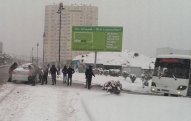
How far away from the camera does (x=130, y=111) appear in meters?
15.1

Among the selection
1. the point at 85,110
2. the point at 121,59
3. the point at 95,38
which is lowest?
the point at 85,110

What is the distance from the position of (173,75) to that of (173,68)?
1.65 feet

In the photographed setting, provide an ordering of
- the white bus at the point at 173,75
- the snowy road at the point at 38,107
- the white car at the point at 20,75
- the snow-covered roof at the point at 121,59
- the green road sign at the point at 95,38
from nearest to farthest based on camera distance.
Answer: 1. the snowy road at the point at 38,107
2. the white bus at the point at 173,75
3. the white car at the point at 20,75
4. the green road sign at the point at 95,38
5. the snow-covered roof at the point at 121,59

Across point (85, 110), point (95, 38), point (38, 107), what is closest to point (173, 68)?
point (85, 110)

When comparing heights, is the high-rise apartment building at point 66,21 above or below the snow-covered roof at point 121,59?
above

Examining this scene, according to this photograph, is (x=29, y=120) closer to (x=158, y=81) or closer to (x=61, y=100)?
(x=61, y=100)

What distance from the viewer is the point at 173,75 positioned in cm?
2803

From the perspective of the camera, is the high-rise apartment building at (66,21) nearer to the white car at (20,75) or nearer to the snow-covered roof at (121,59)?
the snow-covered roof at (121,59)

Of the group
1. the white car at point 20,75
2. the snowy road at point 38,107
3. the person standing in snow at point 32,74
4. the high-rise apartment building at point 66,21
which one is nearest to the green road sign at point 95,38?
the person standing in snow at point 32,74

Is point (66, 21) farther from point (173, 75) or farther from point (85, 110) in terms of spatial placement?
point (85, 110)

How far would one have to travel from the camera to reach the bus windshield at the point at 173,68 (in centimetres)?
2786

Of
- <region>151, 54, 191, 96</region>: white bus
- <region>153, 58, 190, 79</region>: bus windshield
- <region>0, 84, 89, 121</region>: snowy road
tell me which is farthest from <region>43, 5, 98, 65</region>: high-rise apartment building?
<region>0, 84, 89, 121</region>: snowy road

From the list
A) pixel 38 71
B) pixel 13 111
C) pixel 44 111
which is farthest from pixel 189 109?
pixel 38 71

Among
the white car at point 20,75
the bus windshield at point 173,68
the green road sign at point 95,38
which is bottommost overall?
the white car at point 20,75
